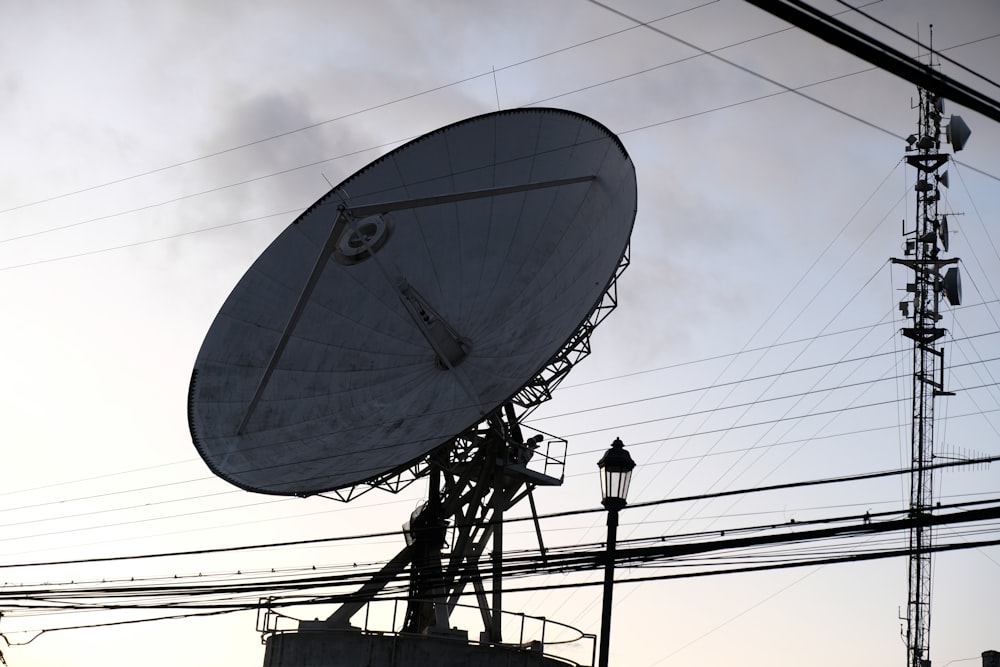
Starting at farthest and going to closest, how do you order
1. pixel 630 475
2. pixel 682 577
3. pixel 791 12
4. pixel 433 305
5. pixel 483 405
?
1. pixel 433 305
2. pixel 483 405
3. pixel 630 475
4. pixel 682 577
5. pixel 791 12

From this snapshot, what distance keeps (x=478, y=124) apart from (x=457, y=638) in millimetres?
15762

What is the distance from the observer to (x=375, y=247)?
39.0 meters

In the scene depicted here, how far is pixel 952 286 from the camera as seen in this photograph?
40906mm

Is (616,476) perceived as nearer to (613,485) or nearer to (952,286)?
(613,485)

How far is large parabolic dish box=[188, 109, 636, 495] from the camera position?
3234cm

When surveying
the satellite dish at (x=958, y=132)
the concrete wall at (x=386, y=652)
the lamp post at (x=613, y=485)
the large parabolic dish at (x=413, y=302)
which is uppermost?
the satellite dish at (x=958, y=132)

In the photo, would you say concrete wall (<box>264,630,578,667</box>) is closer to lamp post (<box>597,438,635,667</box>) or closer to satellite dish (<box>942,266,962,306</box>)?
lamp post (<box>597,438,635,667</box>)

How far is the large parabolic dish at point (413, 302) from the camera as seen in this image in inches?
1273

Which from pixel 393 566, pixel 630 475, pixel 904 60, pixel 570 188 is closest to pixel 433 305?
pixel 570 188

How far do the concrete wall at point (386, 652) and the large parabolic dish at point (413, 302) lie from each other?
16.1ft

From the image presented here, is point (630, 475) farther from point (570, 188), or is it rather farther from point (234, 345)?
point (234, 345)

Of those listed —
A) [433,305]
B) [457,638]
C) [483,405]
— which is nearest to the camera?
[483,405]

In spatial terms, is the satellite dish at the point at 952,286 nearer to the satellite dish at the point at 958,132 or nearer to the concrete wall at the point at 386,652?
the satellite dish at the point at 958,132

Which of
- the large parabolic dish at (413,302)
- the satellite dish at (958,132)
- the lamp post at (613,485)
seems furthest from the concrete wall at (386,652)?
the satellite dish at (958,132)
